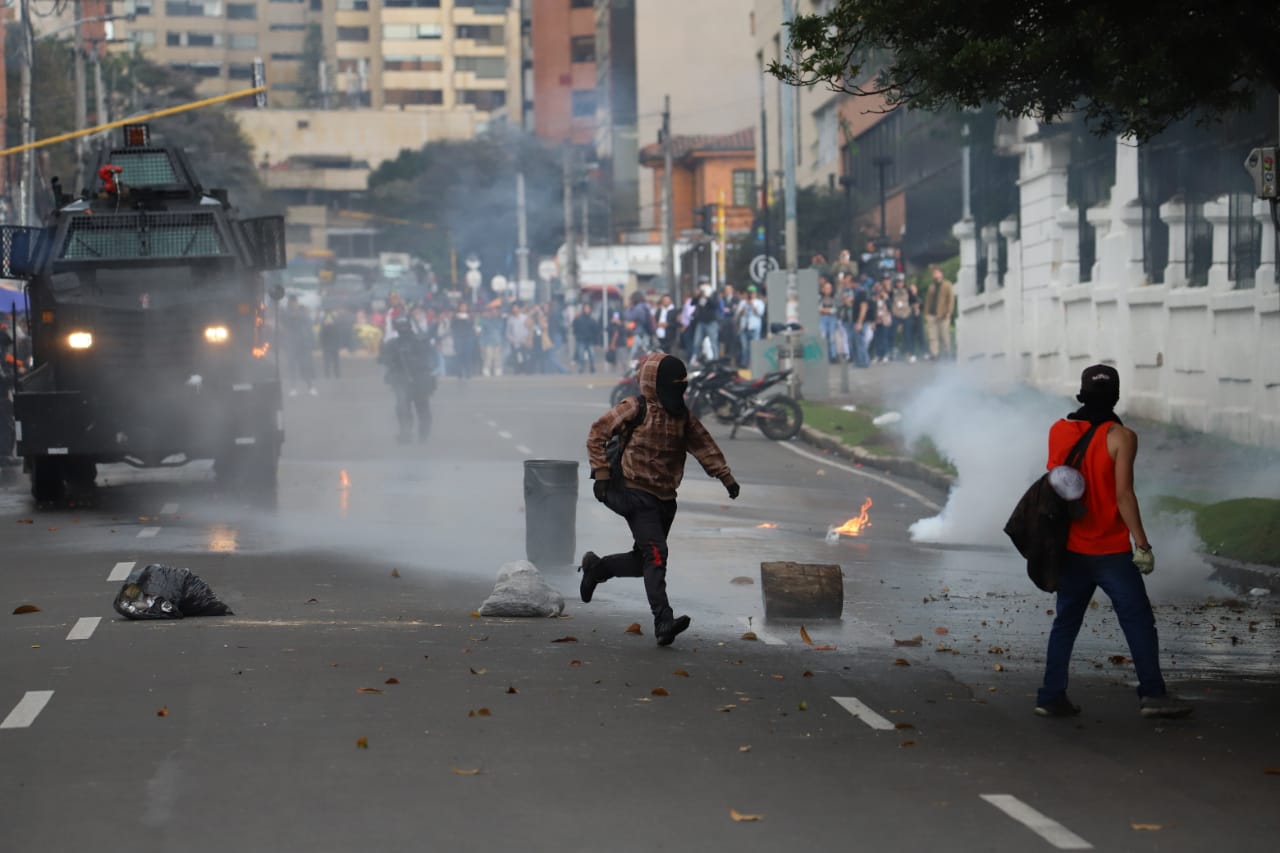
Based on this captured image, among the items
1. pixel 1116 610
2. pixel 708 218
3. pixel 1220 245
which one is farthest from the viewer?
pixel 708 218

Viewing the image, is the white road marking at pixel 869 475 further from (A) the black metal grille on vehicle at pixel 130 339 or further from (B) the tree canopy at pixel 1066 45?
(B) the tree canopy at pixel 1066 45

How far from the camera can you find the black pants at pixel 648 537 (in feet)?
38.6

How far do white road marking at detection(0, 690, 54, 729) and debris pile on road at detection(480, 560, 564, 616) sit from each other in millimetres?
3385

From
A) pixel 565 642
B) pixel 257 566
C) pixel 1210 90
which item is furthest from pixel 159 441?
pixel 1210 90

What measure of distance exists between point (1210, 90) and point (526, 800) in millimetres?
7241

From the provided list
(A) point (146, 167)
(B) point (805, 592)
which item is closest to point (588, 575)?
(B) point (805, 592)

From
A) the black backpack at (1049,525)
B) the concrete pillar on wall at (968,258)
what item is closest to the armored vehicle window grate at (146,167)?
the black backpack at (1049,525)

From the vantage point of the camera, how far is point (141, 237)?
21172 mm

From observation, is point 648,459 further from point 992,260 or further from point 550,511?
point 992,260

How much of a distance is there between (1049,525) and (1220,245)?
58.0 ft

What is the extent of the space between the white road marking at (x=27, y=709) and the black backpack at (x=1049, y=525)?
4438mm

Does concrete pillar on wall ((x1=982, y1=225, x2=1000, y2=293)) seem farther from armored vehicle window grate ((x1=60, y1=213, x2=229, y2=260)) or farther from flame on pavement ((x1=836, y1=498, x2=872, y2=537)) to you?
armored vehicle window grate ((x1=60, y1=213, x2=229, y2=260))

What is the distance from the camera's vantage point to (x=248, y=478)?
22.1 m

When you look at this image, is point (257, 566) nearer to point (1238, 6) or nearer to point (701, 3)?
point (1238, 6)
